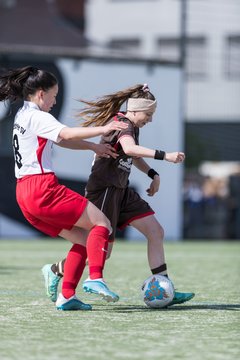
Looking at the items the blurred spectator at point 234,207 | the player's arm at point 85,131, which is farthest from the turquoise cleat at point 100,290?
the blurred spectator at point 234,207

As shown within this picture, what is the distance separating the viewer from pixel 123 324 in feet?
19.2

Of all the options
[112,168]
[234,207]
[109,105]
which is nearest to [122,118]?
[109,105]

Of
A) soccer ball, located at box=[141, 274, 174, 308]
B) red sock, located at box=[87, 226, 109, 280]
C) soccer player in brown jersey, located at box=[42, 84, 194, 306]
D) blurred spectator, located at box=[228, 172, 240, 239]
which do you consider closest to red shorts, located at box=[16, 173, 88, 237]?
red sock, located at box=[87, 226, 109, 280]

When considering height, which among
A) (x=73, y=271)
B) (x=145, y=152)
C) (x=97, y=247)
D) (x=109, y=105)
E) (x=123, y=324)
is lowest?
(x=123, y=324)

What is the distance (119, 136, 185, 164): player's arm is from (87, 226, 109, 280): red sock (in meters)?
0.56

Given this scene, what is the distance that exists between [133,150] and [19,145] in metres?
0.78

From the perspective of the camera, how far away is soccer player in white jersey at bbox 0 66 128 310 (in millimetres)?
6281

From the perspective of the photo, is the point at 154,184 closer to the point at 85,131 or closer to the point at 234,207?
the point at 85,131

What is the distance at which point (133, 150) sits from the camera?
652 centimetres

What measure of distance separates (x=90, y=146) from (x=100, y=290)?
97cm

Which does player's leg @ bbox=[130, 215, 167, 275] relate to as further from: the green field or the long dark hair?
the long dark hair

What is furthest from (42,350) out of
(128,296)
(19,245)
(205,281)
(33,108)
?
(19,245)

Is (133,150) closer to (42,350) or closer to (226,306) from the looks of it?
(226,306)

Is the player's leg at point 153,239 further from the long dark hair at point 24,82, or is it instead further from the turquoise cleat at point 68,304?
the long dark hair at point 24,82
